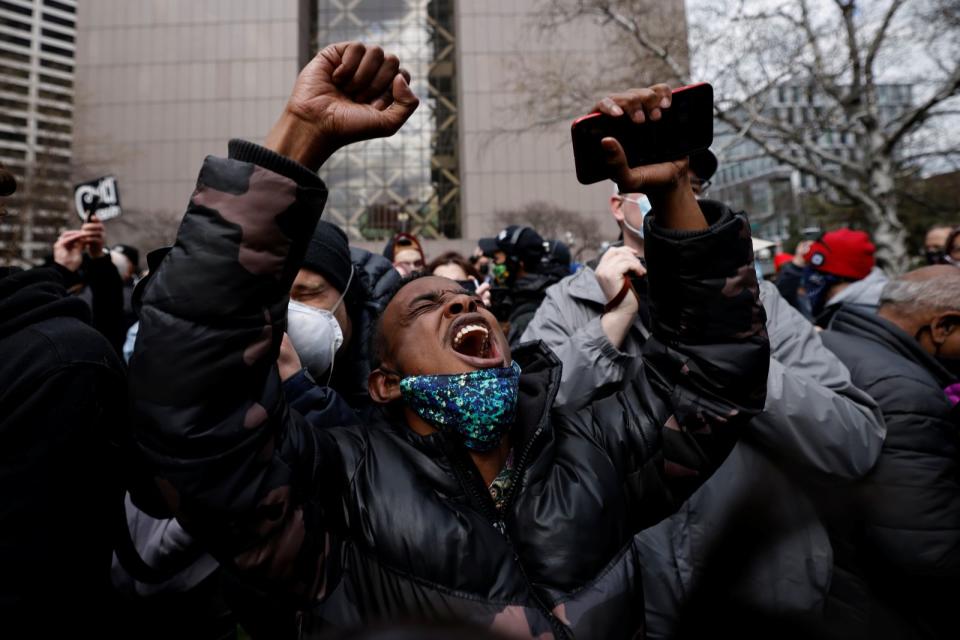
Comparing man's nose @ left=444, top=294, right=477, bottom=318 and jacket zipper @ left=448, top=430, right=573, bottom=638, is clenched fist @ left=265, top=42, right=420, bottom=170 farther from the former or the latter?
jacket zipper @ left=448, top=430, right=573, bottom=638

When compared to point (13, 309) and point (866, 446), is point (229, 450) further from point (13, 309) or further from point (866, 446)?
point (866, 446)

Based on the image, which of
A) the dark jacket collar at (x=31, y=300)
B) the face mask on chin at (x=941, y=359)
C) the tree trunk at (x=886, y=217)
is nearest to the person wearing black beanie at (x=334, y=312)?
the dark jacket collar at (x=31, y=300)

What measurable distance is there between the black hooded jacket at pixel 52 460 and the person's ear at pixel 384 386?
25.2 inches

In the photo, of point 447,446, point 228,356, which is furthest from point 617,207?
point 228,356

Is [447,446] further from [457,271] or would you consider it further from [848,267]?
[848,267]

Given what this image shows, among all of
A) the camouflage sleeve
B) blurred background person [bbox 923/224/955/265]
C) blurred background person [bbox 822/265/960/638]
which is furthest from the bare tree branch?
the camouflage sleeve

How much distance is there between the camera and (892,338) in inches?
90.4

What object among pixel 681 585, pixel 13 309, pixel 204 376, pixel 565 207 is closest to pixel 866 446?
pixel 681 585

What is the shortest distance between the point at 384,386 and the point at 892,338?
195 cm

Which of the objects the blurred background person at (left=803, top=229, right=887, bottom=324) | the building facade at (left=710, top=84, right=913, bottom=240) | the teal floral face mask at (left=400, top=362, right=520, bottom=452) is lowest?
the teal floral face mask at (left=400, top=362, right=520, bottom=452)

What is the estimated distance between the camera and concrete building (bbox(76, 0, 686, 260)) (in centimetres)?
3881

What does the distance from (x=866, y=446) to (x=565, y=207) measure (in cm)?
3728

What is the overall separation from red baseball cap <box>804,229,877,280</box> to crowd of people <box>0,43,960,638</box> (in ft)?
6.28

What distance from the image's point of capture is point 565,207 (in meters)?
38.2
